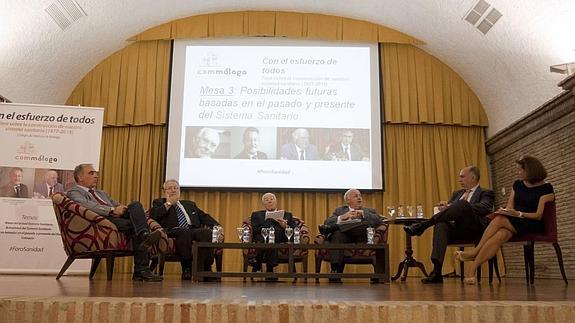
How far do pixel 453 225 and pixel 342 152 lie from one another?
303 cm

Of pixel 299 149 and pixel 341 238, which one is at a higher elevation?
pixel 299 149

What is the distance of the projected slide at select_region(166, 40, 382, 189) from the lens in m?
7.45

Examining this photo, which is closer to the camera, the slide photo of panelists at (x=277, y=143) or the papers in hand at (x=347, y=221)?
the papers in hand at (x=347, y=221)

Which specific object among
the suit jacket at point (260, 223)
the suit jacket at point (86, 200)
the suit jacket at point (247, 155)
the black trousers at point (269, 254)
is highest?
the suit jacket at point (247, 155)

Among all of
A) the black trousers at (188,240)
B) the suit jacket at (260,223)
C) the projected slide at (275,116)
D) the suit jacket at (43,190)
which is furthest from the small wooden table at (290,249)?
the projected slide at (275,116)

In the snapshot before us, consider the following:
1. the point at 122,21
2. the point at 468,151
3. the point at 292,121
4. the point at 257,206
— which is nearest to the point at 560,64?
the point at 468,151

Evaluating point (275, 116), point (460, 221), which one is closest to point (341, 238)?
point (460, 221)

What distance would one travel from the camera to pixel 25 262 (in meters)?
5.84

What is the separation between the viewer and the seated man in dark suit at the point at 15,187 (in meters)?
5.94

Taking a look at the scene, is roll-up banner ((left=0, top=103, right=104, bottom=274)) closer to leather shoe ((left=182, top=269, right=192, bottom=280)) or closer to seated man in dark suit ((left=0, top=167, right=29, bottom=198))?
seated man in dark suit ((left=0, top=167, right=29, bottom=198))

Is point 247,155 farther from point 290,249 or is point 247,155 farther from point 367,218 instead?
point 290,249

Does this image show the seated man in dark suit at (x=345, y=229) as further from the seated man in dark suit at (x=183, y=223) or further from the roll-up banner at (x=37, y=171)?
the roll-up banner at (x=37, y=171)

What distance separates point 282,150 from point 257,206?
80 cm

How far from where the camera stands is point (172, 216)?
530cm
